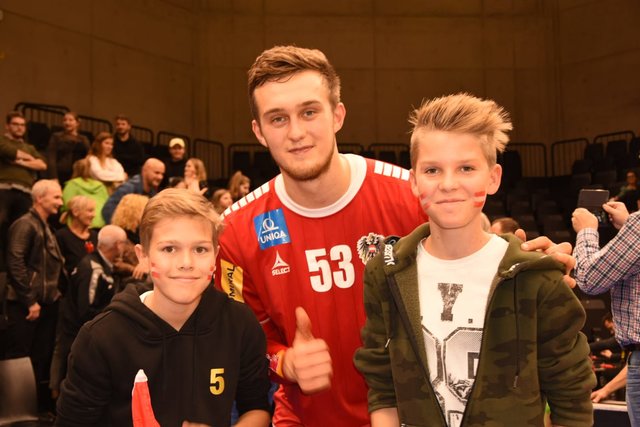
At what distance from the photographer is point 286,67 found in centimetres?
287

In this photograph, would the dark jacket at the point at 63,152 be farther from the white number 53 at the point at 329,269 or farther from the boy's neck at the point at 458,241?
the boy's neck at the point at 458,241

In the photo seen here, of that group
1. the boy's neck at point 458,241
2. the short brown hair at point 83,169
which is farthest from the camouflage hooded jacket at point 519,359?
the short brown hair at point 83,169

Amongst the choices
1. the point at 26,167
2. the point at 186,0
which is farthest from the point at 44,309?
the point at 186,0

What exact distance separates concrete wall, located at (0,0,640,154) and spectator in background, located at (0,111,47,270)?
6.30m

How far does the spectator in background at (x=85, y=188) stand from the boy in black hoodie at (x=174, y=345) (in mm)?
5563

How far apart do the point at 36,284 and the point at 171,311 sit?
4.36m

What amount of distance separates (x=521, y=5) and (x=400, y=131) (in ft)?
12.6

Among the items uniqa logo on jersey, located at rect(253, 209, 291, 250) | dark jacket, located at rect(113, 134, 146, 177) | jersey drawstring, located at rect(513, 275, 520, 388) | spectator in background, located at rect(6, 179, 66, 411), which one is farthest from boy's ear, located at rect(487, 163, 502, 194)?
dark jacket, located at rect(113, 134, 146, 177)

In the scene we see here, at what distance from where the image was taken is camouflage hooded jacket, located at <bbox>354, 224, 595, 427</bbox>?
2180mm

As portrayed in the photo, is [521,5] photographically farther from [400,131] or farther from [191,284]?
[191,284]

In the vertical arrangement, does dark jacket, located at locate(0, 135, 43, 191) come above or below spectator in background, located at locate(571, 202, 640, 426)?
above

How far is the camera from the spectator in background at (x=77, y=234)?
7008 mm

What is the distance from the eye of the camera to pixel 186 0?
15.5 metres

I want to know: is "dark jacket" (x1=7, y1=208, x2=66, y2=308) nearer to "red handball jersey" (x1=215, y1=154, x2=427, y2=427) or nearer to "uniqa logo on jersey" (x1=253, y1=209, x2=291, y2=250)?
"red handball jersey" (x1=215, y1=154, x2=427, y2=427)
